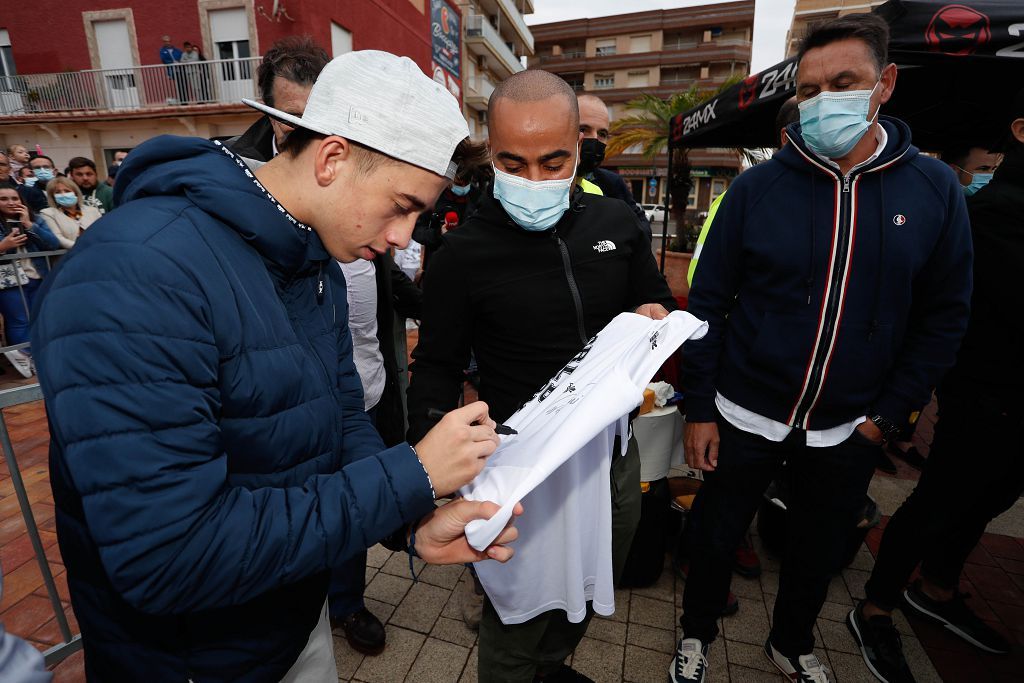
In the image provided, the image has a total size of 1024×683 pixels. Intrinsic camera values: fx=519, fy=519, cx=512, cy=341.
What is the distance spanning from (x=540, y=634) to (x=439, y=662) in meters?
0.96

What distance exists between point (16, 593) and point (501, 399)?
302 cm

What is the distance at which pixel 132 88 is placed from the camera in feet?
53.4

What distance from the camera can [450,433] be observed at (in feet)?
3.49

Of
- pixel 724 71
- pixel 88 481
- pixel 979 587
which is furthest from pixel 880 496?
pixel 724 71

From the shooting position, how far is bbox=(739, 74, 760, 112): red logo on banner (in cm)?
480

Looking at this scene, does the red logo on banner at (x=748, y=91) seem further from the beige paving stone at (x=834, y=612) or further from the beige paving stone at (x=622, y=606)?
the beige paving stone at (x=622, y=606)

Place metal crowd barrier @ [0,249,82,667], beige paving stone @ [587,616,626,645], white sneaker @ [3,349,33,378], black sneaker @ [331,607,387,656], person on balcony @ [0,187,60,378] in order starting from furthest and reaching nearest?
white sneaker @ [3,349,33,378] < person on balcony @ [0,187,60,378] < beige paving stone @ [587,616,626,645] < black sneaker @ [331,607,387,656] < metal crowd barrier @ [0,249,82,667]

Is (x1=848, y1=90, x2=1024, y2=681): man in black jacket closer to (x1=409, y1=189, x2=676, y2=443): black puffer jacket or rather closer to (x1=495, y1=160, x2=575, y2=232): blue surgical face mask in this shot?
(x1=409, y1=189, x2=676, y2=443): black puffer jacket

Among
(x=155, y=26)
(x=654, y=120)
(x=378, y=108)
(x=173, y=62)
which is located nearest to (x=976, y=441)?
(x=378, y=108)

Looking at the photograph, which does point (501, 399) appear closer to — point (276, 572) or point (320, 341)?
point (320, 341)

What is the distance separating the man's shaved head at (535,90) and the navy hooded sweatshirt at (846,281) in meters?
0.82

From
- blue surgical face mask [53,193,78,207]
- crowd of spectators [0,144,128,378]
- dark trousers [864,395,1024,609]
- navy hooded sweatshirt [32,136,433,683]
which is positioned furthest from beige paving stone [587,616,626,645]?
blue surgical face mask [53,193,78,207]

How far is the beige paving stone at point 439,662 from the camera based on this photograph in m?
2.35

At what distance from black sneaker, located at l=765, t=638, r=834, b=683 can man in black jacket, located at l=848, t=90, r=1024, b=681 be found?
Answer: 299 millimetres
